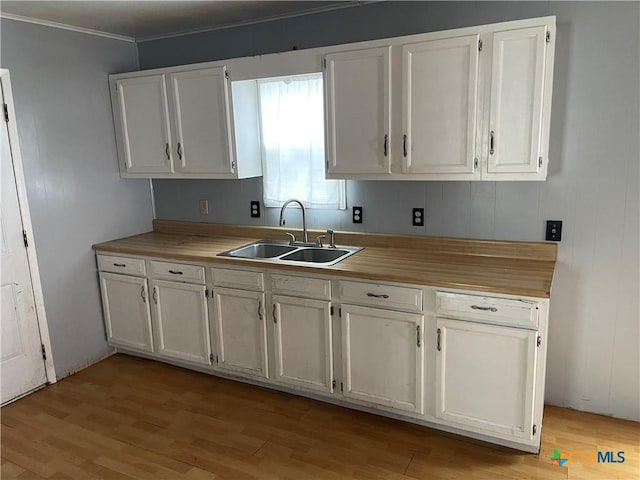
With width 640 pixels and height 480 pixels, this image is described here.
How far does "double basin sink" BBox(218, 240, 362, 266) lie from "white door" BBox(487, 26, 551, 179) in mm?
1049

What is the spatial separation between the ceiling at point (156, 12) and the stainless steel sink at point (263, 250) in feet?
4.91

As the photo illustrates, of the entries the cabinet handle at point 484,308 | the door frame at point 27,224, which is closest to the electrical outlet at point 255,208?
the door frame at point 27,224

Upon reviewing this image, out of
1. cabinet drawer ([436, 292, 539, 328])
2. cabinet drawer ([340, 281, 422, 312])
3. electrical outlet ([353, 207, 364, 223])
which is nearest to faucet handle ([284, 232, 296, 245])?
electrical outlet ([353, 207, 364, 223])

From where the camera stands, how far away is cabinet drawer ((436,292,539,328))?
220 centimetres

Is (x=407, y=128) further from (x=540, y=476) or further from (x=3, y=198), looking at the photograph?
(x=3, y=198)

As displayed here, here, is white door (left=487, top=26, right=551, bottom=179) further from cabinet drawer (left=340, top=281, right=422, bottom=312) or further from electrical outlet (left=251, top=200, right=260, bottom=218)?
electrical outlet (left=251, top=200, right=260, bottom=218)

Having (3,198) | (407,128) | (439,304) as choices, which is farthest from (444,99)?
(3,198)

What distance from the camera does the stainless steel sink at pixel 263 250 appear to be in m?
3.23

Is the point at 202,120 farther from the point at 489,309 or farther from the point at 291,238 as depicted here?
the point at 489,309

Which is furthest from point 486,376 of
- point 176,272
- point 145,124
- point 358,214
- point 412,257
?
point 145,124

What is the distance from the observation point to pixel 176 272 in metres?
3.16

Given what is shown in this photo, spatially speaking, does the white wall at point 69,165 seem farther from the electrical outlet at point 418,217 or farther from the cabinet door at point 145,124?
the electrical outlet at point 418,217

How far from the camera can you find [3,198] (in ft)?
9.64

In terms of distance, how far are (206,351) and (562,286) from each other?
2197 mm
